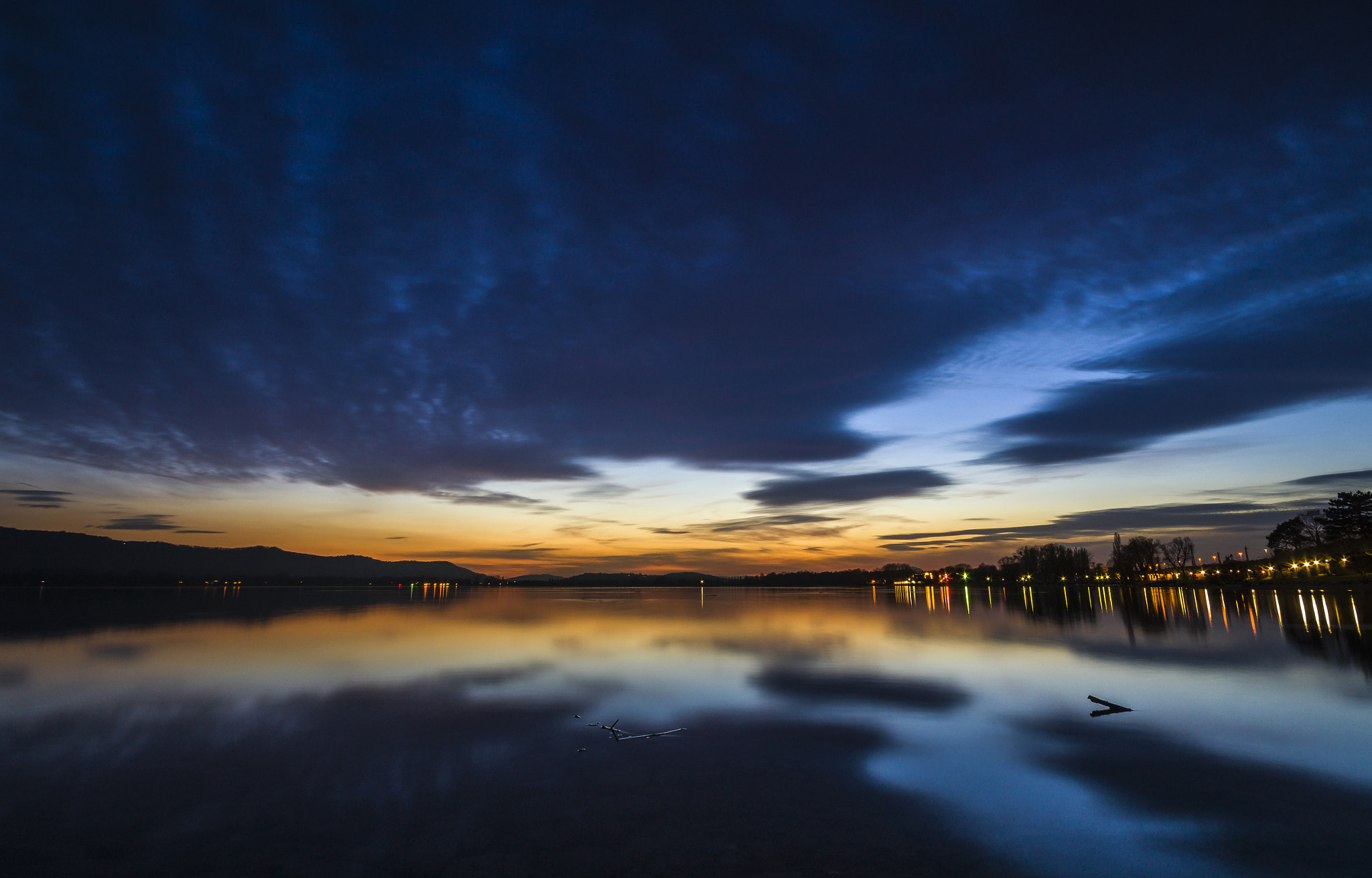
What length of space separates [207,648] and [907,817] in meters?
35.9

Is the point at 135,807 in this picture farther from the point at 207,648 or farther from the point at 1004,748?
the point at 207,648

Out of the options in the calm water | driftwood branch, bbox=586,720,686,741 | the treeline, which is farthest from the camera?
the treeline

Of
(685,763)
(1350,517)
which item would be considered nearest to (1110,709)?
(685,763)

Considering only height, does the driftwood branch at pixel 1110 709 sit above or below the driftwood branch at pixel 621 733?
below

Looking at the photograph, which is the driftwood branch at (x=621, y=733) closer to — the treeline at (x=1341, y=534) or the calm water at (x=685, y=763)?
the calm water at (x=685, y=763)

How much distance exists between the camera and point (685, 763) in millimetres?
13266

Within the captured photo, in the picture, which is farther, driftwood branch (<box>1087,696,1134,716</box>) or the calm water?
driftwood branch (<box>1087,696,1134,716</box>)

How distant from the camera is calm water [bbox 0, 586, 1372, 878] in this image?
891 centimetres

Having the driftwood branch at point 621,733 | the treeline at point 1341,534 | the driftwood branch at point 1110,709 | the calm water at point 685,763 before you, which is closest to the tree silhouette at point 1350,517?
the treeline at point 1341,534

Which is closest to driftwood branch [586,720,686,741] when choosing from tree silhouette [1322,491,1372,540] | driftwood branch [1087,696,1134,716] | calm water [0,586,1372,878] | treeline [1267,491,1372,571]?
calm water [0,586,1372,878]

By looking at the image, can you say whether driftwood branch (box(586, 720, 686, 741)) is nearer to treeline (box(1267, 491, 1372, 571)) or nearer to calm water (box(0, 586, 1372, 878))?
calm water (box(0, 586, 1372, 878))

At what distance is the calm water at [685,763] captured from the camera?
8.91 m

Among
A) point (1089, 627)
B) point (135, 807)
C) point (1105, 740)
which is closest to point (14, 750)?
point (135, 807)

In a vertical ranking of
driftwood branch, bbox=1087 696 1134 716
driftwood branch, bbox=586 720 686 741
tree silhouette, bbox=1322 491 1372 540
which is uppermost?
tree silhouette, bbox=1322 491 1372 540
